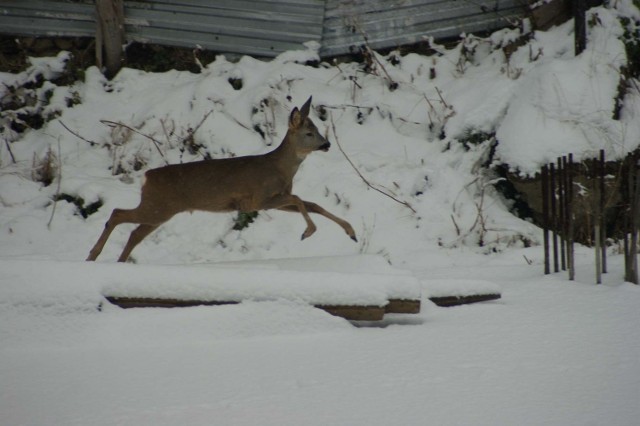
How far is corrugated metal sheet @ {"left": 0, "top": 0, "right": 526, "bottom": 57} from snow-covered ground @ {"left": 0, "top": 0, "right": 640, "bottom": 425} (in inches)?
10.9

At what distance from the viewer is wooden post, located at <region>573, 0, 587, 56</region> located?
356 inches

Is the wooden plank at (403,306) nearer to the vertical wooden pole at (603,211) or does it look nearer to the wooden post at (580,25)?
the vertical wooden pole at (603,211)

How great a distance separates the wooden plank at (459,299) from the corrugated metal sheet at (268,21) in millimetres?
6163

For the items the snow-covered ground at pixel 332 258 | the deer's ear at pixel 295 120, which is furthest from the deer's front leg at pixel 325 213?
the deer's ear at pixel 295 120

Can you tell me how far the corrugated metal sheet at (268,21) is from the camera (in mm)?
10547

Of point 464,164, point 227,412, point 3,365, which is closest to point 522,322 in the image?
point 227,412

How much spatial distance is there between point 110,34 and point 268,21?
6.26 ft

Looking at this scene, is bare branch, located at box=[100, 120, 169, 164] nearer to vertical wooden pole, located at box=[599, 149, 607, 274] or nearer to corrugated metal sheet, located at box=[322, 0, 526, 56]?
corrugated metal sheet, located at box=[322, 0, 526, 56]

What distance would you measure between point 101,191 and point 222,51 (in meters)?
2.77

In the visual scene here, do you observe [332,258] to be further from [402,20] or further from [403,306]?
[402,20]

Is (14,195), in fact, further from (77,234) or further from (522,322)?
(522,322)

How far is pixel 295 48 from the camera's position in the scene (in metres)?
10.7

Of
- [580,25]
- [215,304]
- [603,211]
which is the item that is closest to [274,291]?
[215,304]

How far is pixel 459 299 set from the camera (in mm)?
5020
